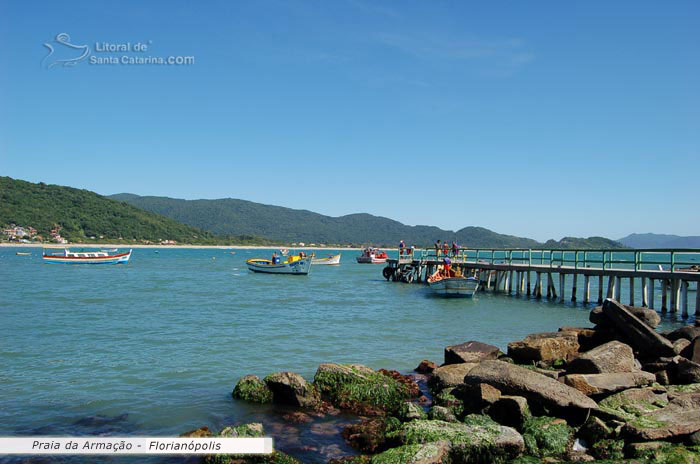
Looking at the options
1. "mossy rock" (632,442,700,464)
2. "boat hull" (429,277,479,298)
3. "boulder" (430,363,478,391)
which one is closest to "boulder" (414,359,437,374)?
"boulder" (430,363,478,391)

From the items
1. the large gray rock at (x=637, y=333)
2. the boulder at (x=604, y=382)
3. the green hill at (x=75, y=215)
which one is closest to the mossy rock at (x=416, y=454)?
the boulder at (x=604, y=382)

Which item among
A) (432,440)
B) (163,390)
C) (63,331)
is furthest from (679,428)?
(63,331)

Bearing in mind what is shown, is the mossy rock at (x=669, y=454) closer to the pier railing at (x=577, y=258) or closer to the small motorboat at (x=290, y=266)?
the pier railing at (x=577, y=258)

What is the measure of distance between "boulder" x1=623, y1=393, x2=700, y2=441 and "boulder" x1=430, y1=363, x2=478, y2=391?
4020 mm

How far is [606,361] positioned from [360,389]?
484 centimetres

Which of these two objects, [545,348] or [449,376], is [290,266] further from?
[449,376]

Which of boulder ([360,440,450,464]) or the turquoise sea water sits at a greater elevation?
boulder ([360,440,450,464])

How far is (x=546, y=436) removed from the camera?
29.2ft

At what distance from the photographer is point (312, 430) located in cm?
1030

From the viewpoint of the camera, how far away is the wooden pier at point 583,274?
26328 millimetres

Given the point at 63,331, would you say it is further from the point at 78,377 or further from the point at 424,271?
the point at 424,271

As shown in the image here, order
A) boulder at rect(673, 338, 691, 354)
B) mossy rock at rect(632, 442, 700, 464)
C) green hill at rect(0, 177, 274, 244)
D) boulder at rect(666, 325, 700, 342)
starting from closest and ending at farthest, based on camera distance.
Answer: mossy rock at rect(632, 442, 700, 464)
boulder at rect(673, 338, 691, 354)
boulder at rect(666, 325, 700, 342)
green hill at rect(0, 177, 274, 244)

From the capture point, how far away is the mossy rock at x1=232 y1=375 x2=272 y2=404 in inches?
469
